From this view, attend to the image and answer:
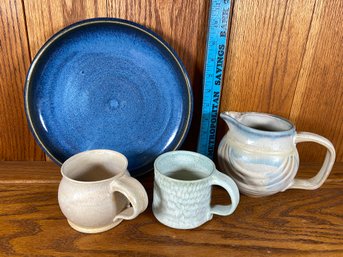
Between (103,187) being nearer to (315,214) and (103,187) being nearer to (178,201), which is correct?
(178,201)

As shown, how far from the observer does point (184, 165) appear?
0.58 metres

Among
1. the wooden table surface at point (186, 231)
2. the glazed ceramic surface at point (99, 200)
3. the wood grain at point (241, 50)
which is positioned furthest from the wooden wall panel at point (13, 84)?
the glazed ceramic surface at point (99, 200)

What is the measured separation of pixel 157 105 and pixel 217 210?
0.82ft

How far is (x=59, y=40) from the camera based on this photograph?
1.92 feet

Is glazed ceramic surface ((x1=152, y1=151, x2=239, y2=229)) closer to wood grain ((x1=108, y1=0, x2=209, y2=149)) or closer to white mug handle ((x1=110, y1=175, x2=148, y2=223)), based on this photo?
white mug handle ((x1=110, y1=175, x2=148, y2=223))

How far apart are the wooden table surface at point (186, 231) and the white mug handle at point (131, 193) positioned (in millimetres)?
39

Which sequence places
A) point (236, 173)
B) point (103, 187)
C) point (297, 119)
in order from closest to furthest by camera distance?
1. point (103, 187)
2. point (236, 173)
3. point (297, 119)

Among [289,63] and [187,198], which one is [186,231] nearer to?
[187,198]

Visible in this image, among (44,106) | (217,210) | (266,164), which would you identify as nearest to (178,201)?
(217,210)

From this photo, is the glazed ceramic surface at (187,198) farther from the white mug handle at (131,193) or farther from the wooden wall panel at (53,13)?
the wooden wall panel at (53,13)

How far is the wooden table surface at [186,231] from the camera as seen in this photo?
469 millimetres

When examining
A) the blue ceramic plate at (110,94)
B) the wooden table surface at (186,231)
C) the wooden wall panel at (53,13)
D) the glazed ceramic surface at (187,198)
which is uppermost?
the wooden wall panel at (53,13)

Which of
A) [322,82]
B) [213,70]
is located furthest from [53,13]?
[322,82]

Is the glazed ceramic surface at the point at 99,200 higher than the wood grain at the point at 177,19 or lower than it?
lower
